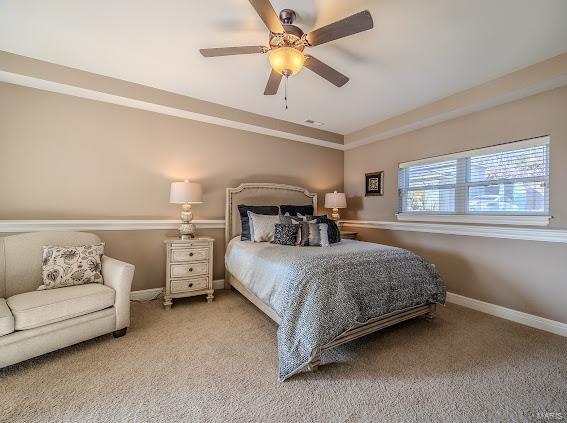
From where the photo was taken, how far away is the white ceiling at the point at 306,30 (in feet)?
6.04

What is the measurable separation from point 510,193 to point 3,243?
16.7 feet

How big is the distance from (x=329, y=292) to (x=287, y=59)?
176 centimetres

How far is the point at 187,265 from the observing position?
3.07m

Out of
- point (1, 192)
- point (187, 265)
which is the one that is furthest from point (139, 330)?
point (1, 192)

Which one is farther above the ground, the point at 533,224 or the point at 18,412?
the point at 533,224

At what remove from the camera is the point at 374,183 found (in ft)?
14.3

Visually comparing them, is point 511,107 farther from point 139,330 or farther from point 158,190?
point 139,330

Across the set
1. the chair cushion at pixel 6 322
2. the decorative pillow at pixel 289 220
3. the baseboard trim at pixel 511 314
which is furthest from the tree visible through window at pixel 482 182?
the chair cushion at pixel 6 322

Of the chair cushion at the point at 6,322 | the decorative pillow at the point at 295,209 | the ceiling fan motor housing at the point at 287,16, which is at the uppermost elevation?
the ceiling fan motor housing at the point at 287,16

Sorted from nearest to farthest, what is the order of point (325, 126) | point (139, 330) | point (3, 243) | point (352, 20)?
1. point (352, 20)
2. point (3, 243)
3. point (139, 330)
4. point (325, 126)

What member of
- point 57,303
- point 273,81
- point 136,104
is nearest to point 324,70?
point 273,81

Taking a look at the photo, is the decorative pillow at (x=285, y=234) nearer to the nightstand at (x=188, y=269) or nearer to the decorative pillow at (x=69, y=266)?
the nightstand at (x=188, y=269)

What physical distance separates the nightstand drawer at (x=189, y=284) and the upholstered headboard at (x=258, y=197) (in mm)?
707

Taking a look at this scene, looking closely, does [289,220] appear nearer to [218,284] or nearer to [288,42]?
[218,284]
